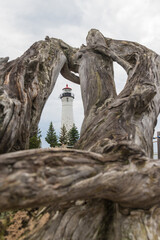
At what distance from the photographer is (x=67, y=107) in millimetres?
48938

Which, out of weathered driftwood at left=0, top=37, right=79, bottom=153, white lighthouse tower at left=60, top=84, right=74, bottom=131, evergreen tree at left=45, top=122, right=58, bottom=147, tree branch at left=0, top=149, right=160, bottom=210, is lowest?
tree branch at left=0, top=149, right=160, bottom=210

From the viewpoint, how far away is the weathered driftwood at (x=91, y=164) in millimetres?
1565

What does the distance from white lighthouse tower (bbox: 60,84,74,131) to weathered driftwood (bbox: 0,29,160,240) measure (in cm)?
4156

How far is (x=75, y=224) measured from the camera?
7.52ft

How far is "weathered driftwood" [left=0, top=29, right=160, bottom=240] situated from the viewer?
1565 millimetres

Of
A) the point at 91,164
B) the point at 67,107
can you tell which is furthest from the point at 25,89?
the point at 67,107

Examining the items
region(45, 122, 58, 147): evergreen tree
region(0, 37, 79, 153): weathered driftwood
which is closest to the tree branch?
region(0, 37, 79, 153): weathered driftwood

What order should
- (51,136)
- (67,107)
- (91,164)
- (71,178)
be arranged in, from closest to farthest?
(71,178)
(91,164)
(51,136)
(67,107)

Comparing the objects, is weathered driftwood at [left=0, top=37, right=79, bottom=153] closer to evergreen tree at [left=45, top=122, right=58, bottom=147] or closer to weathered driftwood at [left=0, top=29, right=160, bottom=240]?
weathered driftwood at [left=0, top=29, right=160, bottom=240]

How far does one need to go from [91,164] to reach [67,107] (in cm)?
4734

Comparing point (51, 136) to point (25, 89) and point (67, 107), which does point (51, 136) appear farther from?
point (25, 89)

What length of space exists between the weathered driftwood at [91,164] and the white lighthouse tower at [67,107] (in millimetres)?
41561

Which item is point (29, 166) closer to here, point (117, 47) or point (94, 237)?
point (94, 237)

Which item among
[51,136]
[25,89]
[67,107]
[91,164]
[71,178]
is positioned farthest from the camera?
[67,107]
